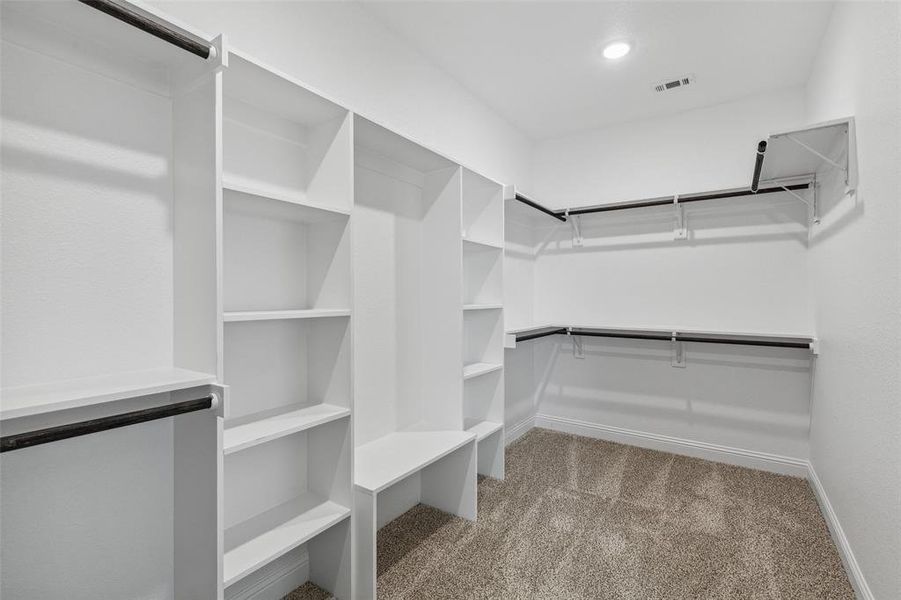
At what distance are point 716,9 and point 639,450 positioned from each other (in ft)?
9.38

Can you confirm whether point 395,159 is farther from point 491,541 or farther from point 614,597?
point 614,597

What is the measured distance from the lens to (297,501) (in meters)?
1.73

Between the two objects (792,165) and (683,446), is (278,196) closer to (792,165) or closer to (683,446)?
(792,165)

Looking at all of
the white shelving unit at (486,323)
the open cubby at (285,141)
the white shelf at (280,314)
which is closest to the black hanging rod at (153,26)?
the open cubby at (285,141)

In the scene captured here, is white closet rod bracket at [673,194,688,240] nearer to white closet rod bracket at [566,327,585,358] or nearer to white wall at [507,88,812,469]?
white wall at [507,88,812,469]

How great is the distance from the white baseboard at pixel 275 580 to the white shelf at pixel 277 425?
22.2 inches

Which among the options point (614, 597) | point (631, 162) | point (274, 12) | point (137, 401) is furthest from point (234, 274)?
point (631, 162)

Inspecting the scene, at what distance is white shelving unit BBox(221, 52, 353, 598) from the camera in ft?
4.98

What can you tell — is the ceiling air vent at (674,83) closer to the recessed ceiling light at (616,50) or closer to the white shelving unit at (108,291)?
the recessed ceiling light at (616,50)

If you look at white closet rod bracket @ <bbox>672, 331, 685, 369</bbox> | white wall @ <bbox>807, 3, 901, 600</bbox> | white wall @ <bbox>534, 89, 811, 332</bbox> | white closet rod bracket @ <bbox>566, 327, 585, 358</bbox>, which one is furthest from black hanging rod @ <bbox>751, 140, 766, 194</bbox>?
white closet rod bracket @ <bbox>566, 327, 585, 358</bbox>

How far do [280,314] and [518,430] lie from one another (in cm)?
263

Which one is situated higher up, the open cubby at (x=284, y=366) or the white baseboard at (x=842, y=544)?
the open cubby at (x=284, y=366)

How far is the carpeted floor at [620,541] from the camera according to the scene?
1781mm

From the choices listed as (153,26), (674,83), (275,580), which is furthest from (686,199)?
(275,580)
